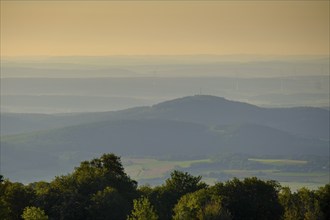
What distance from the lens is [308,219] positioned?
4296 inches

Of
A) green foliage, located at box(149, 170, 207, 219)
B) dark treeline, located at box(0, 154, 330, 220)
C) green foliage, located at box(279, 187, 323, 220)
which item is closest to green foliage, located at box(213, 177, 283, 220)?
dark treeline, located at box(0, 154, 330, 220)

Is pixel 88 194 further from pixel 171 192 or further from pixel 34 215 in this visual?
pixel 34 215

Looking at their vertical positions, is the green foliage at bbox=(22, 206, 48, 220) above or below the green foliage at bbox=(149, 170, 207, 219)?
below

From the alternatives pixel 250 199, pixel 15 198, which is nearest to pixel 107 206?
pixel 15 198

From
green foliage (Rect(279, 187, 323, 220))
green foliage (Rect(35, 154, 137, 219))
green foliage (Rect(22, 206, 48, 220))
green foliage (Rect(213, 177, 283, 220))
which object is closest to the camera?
green foliage (Rect(22, 206, 48, 220))

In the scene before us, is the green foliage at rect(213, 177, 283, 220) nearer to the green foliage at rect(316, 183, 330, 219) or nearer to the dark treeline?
the dark treeline

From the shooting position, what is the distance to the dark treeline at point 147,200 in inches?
4217

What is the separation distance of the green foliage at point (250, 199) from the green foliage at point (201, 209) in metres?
3.47

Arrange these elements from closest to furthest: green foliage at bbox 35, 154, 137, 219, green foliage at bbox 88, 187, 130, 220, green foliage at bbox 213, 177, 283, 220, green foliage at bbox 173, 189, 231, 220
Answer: green foliage at bbox 173, 189, 231, 220
green foliage at bbox 88, 187, 130, 220
green foliage at bbox 35, 154, 137, 219
green foliage at bbox 213, 177, 283, 220

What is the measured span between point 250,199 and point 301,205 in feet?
17.0

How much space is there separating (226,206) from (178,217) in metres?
12.0

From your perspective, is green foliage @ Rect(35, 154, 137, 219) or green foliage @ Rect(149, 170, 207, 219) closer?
green foliage @ Rect(35, 154, 137, 219)

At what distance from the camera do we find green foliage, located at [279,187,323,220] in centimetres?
11062

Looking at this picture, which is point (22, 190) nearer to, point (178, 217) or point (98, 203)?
point (98, 203)
